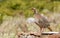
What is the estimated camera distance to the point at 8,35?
38.8ft

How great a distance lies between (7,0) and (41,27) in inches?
490

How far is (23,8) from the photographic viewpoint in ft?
76.5

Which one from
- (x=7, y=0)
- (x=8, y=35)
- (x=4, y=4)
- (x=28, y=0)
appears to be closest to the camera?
(x=8, y=35)

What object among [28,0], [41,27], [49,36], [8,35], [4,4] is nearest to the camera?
[49,36]

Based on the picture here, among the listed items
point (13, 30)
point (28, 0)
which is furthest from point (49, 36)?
point (28, 0)

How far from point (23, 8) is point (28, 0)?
12.1 ft

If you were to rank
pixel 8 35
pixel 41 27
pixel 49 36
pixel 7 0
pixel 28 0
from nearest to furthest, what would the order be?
pixel 49 36 < pixel 8 35 < pixel 41 27 < pixel 7 0 < pixel 28 0

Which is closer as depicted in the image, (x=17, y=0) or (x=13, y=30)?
(x=13, y=30)

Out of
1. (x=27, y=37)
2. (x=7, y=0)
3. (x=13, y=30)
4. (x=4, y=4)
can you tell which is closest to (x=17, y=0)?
(x=7, y=0)

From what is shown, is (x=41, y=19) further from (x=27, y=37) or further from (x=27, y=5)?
(x=27, y=5)

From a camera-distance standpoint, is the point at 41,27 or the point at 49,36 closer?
the point at 49,36

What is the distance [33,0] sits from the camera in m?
27.0

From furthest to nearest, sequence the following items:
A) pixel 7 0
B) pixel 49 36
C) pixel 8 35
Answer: pixel 7 0
pixel 8 35
pixel 49 36

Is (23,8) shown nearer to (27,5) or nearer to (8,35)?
(27,5)
